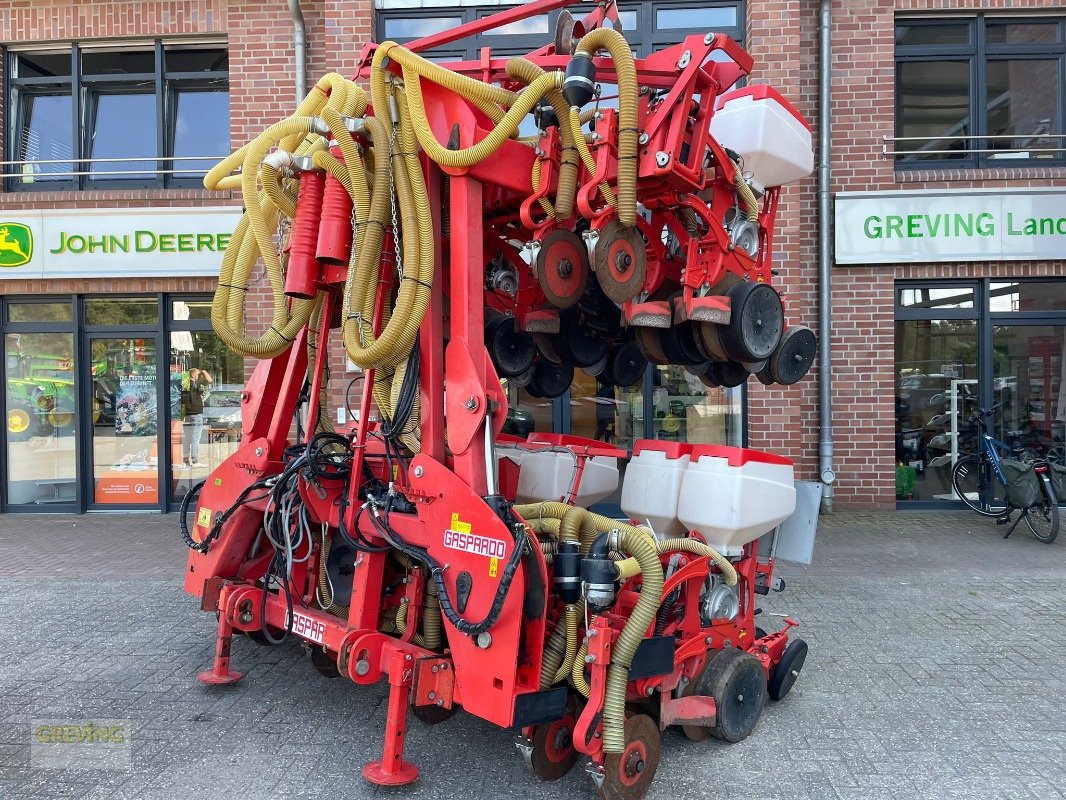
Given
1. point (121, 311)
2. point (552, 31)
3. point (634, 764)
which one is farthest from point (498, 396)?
point (121, 311)

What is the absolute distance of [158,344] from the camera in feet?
30.1

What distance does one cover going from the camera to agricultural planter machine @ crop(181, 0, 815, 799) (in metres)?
3.03

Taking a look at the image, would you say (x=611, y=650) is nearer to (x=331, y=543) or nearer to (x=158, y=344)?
(x=331, y=543)

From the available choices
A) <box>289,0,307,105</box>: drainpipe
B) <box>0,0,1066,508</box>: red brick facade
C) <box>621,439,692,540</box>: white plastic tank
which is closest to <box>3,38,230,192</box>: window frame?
<box>0,0,1066,508</box>: red brick facade

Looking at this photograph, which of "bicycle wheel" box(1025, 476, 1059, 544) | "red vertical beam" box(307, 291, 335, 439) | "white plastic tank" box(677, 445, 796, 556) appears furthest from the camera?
"bicycle wheel" box(1025, 476, 1059, 544)

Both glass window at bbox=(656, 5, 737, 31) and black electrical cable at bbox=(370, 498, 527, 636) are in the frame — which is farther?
glass window at bbox=(656, 5, 737, 31)

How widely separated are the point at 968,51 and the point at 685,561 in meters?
8.30

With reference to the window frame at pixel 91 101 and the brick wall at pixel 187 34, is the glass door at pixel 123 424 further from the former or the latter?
the window frame at pixel 91 101

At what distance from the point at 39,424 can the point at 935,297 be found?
1054 centimetres

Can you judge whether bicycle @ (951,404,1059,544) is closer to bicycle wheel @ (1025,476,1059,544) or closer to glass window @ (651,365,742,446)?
bicycle wheel @ (1025,476,1059,544)

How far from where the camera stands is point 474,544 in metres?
3.01

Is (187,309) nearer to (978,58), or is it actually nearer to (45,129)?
(45,129)

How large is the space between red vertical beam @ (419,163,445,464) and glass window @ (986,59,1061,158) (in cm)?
813

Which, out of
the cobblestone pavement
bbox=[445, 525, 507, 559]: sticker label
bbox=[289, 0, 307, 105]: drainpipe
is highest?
bbox=[289, 0, 307, 105]: drainpipe
